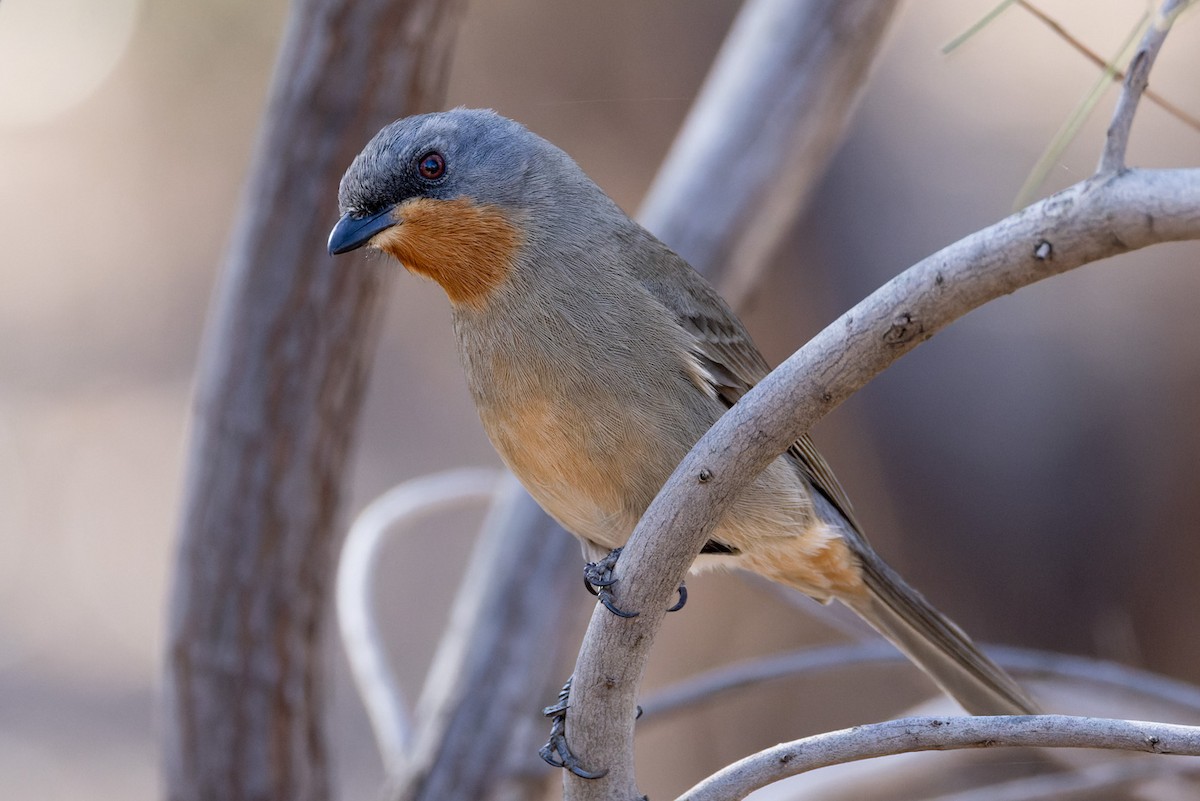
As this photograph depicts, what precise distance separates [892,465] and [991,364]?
0.81 metres

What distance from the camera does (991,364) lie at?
6.92 m

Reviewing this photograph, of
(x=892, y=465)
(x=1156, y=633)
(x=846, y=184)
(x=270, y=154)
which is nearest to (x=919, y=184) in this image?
(x=846, y=184)

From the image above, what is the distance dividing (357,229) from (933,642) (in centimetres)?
171

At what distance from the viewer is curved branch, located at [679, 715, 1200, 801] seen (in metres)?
1.86

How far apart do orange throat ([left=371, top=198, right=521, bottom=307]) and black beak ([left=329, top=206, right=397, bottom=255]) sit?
2 centimetres

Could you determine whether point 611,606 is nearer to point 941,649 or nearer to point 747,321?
point 941,649

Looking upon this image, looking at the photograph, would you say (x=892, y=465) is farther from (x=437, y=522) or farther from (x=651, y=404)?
(x=651, y=404)

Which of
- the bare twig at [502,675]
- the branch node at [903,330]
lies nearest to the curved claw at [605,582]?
the branch node at [903,330]

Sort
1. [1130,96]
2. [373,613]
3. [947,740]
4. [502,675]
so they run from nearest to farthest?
[1130,96] → [947,740] → [502,675] → [373,613]

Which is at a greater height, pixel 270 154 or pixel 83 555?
pixel 83 555

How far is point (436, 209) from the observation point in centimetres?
281

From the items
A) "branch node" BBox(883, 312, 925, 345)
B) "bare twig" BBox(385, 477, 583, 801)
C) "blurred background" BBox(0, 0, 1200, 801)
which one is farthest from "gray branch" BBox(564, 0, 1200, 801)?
"blurred background" BBox(0, 0, 1200, 801)

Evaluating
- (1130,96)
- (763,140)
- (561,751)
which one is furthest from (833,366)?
(763,140)

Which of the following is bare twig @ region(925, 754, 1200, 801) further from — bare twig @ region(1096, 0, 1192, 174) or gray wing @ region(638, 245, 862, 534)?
bare twig @ region(1096, 0, 1192, 174)
